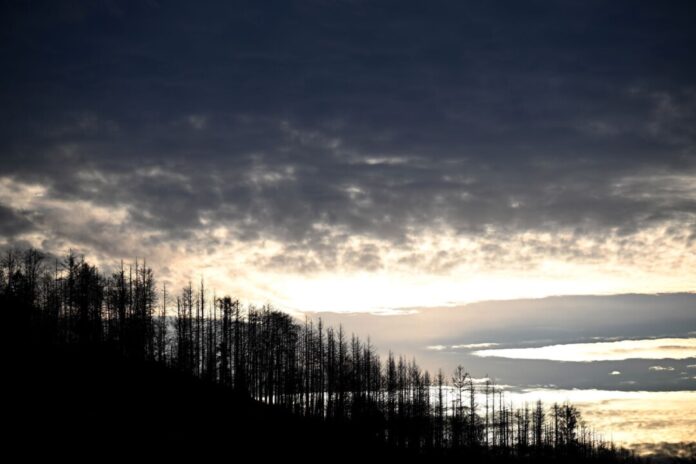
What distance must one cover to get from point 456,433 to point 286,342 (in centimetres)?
4039

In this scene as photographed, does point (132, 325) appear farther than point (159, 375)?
Yes

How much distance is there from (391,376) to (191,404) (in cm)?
7308

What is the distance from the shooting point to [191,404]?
57.4 m

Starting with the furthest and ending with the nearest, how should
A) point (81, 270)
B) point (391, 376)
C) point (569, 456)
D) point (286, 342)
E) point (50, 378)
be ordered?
point (569, 456)
point (391, 376)
point (286, 342)
point (81, 270)
point (50, 378)

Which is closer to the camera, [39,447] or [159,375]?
[39,447]

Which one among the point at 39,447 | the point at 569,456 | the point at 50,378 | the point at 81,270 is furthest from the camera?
the point at 569,456

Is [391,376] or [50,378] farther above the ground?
[50,378]

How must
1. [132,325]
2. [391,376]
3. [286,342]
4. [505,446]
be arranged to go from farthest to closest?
[505,446], [391,376], [286,342], [132,325]

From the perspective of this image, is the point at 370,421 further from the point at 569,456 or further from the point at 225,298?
the point at 569,456

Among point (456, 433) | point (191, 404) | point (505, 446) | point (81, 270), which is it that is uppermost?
point (81, 270)

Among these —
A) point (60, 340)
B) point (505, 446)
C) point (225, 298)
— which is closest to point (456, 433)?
point (505, 446)

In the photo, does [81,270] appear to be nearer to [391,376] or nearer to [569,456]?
[391,376]

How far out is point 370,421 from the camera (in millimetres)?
78875

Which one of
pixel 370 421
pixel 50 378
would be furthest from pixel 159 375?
pixel 370 421
